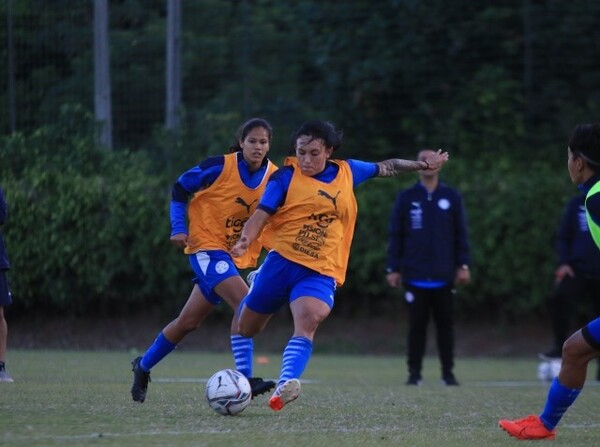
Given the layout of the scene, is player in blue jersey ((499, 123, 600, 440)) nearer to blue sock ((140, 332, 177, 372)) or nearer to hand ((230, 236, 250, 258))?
hand ((230, 236, 250, 258))

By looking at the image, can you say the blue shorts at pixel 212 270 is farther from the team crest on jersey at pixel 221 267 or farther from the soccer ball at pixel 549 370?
the soccer ball at pixel 549 370

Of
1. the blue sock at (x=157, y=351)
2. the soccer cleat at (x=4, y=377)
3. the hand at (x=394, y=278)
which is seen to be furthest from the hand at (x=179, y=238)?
the hand at (x=394, y=278)

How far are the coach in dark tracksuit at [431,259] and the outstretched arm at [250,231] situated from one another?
14.7ft

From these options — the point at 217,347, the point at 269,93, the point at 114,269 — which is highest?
the point at 269,93

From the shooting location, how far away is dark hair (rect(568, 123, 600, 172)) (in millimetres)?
6457

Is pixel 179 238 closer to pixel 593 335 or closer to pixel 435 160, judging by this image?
pixel 435 160

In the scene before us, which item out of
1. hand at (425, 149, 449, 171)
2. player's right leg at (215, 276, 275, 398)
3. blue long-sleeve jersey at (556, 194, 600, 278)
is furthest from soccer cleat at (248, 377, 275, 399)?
blue long-sleeve jersey at (556, 194, 600, 278)

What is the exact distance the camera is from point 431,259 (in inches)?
468

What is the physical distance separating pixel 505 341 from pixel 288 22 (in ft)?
22.0

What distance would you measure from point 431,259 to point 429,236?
10.0 inches

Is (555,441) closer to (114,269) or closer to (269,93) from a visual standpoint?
(114,269)

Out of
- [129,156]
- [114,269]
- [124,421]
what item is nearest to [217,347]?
[114,269]

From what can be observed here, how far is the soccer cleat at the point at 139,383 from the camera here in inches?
324

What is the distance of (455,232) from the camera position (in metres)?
12.2
